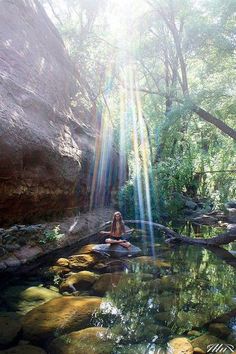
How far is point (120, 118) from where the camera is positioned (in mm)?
24938

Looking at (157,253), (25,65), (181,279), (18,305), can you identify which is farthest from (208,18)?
(18,305)

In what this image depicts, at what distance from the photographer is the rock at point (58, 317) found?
531 centimetres

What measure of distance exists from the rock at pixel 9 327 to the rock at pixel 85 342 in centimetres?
65

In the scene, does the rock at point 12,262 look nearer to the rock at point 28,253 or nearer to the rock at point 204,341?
the rock at point 28,253

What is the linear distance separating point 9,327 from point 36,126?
740cm

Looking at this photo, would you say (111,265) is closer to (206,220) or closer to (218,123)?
(218,123)

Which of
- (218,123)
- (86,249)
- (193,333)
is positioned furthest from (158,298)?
(218,123)

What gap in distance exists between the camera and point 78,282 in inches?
305

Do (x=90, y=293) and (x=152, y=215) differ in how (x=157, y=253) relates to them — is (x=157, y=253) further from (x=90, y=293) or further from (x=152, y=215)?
(x=152, y=215)

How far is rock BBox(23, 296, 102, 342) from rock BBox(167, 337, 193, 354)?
1.46 m

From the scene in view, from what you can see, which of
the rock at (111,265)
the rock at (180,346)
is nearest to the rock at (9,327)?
the rock at (180,346)

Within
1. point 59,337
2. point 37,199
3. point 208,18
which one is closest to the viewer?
point 59,337

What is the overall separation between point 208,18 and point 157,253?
30.8ft

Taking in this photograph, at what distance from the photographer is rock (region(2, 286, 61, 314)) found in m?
6.37
